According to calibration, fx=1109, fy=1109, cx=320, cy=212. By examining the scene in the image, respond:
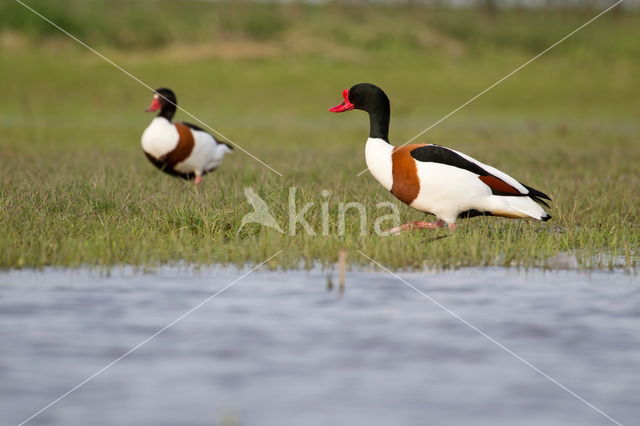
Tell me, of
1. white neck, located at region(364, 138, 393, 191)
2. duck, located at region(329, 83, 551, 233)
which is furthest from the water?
white neck, located at region(364, 138, 393, 191)

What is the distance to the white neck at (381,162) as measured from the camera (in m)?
8.66

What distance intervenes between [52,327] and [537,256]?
374 centimetres

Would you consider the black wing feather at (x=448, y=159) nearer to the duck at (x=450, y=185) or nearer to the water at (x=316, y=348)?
the duck at (x=450, y=185)

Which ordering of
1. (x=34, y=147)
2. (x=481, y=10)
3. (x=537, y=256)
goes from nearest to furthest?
(x=537, y=256) → (x=34, y=147) → (x=481, y=10)

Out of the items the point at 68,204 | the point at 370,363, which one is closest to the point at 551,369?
the point at 370,363

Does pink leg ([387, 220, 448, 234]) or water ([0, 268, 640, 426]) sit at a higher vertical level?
pink leg ([387, 220, 448, 234])

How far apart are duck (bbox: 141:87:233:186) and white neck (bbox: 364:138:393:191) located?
3.60 m

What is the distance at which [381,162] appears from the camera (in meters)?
8.70

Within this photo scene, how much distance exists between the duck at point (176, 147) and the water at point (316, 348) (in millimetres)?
4502

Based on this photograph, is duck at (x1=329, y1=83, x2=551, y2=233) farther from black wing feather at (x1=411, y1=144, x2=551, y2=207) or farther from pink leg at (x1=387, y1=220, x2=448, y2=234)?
pink leg at (x1=387, y1=220, x2=448, y2=234)

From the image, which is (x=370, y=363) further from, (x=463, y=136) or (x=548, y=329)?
(x=463, y=136)

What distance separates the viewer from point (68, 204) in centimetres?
953

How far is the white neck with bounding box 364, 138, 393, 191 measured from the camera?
8.66m

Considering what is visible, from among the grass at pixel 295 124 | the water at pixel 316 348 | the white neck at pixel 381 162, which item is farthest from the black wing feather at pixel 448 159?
the water at pixel 316 348
